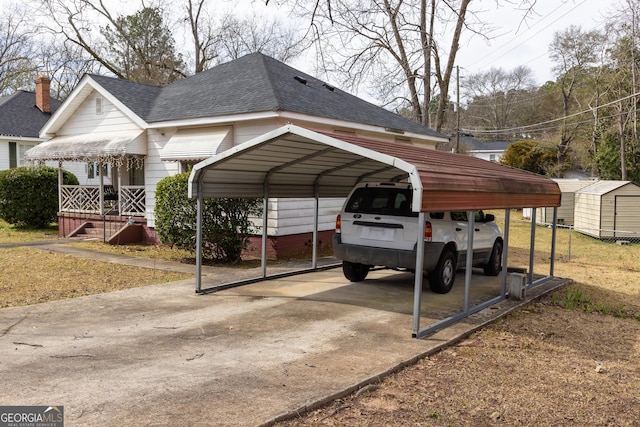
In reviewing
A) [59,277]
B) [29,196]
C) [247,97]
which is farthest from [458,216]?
[29,196]

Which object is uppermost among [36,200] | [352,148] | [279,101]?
[279,101]

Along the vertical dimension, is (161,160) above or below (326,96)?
below

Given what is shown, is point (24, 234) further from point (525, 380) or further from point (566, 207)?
point (566, 207)

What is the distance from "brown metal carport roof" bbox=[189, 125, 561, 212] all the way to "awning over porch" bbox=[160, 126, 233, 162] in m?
4.10

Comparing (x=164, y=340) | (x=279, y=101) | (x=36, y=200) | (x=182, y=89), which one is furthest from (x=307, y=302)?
(x=36, y=200)

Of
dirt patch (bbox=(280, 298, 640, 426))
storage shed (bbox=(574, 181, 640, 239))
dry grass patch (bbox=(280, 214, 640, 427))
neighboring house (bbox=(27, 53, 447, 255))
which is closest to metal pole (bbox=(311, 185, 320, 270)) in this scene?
neighboring house (bbox=(27, 53, 447, 255))

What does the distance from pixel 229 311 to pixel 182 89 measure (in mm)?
12009

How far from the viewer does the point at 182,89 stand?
57.5ft

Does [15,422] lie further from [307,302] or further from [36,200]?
[36,200]

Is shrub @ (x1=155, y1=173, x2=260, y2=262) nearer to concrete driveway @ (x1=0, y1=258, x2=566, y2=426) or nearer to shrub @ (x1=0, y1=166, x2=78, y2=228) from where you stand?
concrete driveway @ (x1=0, y1=258, x2=566, y2=426)

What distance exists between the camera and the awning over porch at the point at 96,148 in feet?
51.2

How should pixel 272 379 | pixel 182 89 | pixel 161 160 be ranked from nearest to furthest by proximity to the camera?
pixel 272 379, pixel 161 160, pixel 182 89

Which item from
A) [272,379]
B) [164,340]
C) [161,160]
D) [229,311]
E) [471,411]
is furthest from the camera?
[161,160]

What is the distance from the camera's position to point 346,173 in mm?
10586
